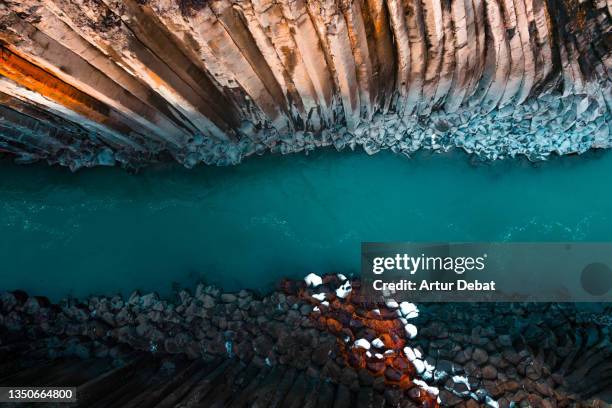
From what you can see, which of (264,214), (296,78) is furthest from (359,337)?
(296,78)

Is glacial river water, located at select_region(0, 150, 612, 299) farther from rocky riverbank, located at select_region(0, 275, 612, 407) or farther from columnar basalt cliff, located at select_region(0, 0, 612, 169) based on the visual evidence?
rocky riverbank, located at select_region(0, 275, 612, 407)

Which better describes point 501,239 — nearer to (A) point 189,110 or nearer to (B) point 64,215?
(A) point 189,110

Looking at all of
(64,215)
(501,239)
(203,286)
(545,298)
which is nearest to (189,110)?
(203,286)

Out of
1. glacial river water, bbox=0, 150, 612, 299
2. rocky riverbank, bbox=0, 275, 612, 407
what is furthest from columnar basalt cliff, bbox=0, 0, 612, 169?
rocky riverbank, bbox=0, 275, 612, 407

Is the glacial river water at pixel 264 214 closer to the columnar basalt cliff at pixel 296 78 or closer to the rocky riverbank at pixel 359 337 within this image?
the columnar basalt cliff at pixel 296 78

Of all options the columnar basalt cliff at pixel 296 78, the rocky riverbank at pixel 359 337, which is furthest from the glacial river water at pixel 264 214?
the rocky riverbank at pixel 359 337

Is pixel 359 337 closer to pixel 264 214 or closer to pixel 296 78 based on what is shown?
pixel 264 214
